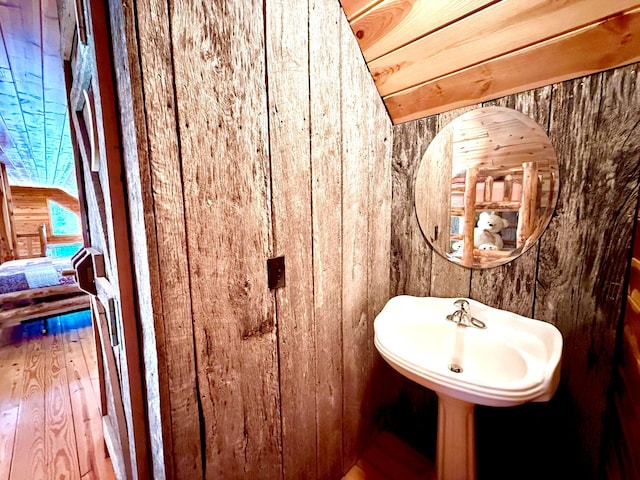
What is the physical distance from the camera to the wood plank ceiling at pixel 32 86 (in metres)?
1.13

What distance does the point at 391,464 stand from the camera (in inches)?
48.3

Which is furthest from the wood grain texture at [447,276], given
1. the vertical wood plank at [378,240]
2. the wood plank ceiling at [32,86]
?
the wood plank ceiling at [32,86]

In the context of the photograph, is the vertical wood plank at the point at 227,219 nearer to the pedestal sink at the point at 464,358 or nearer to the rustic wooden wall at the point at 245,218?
the rustic wooden wall at the point at 245,218

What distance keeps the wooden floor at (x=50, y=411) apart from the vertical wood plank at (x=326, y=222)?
44.7 inches

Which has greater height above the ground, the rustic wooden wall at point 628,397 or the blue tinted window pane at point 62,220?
the blue tinted window pane at point 62,220

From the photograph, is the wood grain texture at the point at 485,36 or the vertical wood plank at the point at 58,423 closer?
the wood grain texture at the point at 485,36

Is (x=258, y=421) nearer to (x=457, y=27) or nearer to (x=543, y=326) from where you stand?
(x=543, y=326)

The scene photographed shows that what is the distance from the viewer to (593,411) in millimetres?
877

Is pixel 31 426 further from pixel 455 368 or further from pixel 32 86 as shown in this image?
pixel 455 368

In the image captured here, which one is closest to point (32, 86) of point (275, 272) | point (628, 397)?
point (275, 272)

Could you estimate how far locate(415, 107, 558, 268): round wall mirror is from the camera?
917 mm

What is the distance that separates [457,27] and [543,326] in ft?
3.53

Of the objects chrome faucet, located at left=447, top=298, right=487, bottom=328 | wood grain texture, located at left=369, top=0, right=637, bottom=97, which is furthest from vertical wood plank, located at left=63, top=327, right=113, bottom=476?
wood grain texture, located at left=369, top=0, right=637, bottom=97

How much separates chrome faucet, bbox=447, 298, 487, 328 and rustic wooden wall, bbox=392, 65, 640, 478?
4.0 inches
